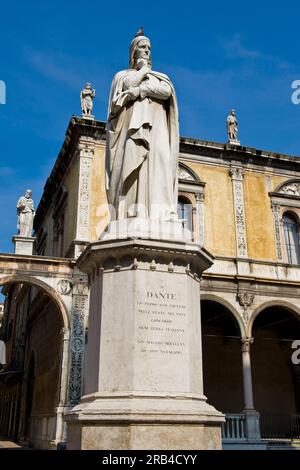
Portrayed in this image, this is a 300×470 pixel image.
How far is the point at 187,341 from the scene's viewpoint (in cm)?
470

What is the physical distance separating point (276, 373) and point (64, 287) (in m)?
9.99

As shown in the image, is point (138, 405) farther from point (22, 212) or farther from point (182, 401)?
point (22, 212)

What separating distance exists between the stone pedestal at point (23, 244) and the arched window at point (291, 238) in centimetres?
921

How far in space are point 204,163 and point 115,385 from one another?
16396mm

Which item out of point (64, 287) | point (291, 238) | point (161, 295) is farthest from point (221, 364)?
point (161, 295)

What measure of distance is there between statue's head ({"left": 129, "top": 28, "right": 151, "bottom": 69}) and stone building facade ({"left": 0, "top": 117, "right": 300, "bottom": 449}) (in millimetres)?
10738

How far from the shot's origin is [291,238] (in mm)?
20422

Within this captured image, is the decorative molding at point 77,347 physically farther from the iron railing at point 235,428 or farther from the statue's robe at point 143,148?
the statue's robe at point 143,148

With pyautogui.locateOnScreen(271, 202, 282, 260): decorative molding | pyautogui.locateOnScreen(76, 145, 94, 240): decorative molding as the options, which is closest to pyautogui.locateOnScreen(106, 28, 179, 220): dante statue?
pyautogui.locateOnScreen(76, 145, 94, 240): decorative molding

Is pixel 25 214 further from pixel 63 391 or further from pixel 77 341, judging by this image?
pixel 63 391

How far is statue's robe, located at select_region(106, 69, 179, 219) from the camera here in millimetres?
5348

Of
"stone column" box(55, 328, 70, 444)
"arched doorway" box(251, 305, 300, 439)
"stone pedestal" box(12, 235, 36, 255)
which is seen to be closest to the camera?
"stone column" box(55, 328, 70, 444)

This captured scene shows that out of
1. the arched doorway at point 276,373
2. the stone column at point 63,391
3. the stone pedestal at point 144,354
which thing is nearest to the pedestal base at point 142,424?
the stone pedestal at point 144,354

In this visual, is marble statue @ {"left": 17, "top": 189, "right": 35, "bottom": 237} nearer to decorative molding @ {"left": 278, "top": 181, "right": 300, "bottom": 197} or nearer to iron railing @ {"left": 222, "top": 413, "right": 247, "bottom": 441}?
iron railing @ {"left": 222, "top": 413, "right": 247, "bottom": 441}
